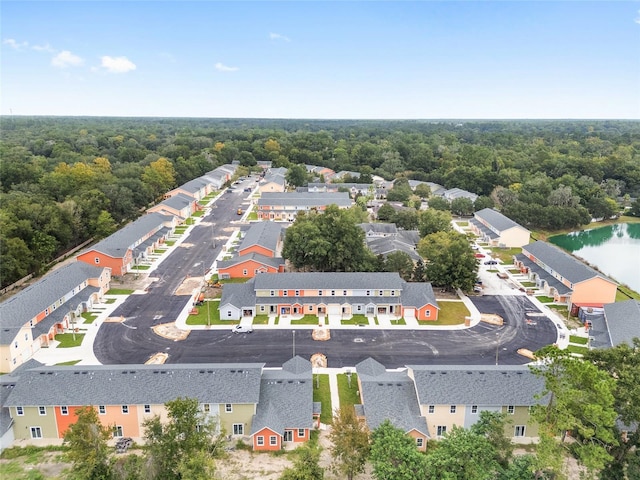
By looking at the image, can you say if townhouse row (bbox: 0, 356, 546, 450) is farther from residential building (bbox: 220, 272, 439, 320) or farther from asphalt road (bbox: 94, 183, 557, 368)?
residential building (bbox: 220, 272, 439, 320)

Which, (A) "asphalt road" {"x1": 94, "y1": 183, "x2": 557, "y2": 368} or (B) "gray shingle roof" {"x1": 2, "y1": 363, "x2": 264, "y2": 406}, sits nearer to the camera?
(B) "gray shingle roof" {"x1": 2, "y1": 363, "x2": 264, "y2": 406}

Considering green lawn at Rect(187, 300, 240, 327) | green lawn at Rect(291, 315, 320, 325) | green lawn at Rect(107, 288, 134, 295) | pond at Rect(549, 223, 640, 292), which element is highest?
green lawn at Rect(107, 288, 134, 295)

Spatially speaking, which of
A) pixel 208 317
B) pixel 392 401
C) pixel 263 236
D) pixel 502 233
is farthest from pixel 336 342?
pixel 502 233

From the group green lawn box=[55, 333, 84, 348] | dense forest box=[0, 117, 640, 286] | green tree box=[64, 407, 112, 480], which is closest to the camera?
green tree box=[64, 407, 112, 480]

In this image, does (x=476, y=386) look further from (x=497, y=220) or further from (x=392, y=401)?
(x=497, y=220)

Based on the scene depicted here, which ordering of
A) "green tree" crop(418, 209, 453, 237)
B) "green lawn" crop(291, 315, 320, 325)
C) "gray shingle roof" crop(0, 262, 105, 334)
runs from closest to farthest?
"gray shingle roof" crop(0, 262, 105, 334)
"green lawn" crop(291, 315, 320, 325)
"green tree" crop(418, 209, 453, 237)

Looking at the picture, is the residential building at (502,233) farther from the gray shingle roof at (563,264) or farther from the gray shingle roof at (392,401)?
the gray shingle roof at (392,401)

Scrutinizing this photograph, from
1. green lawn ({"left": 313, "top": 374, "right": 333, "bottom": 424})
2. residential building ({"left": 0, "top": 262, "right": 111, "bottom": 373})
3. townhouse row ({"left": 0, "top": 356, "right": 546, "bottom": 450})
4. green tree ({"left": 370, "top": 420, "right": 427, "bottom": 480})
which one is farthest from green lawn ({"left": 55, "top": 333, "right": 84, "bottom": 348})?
green tree ({"left": 370, "top": 420, "right": 427, "bottom": 480})

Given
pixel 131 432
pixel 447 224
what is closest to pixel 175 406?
pixel 131 432
